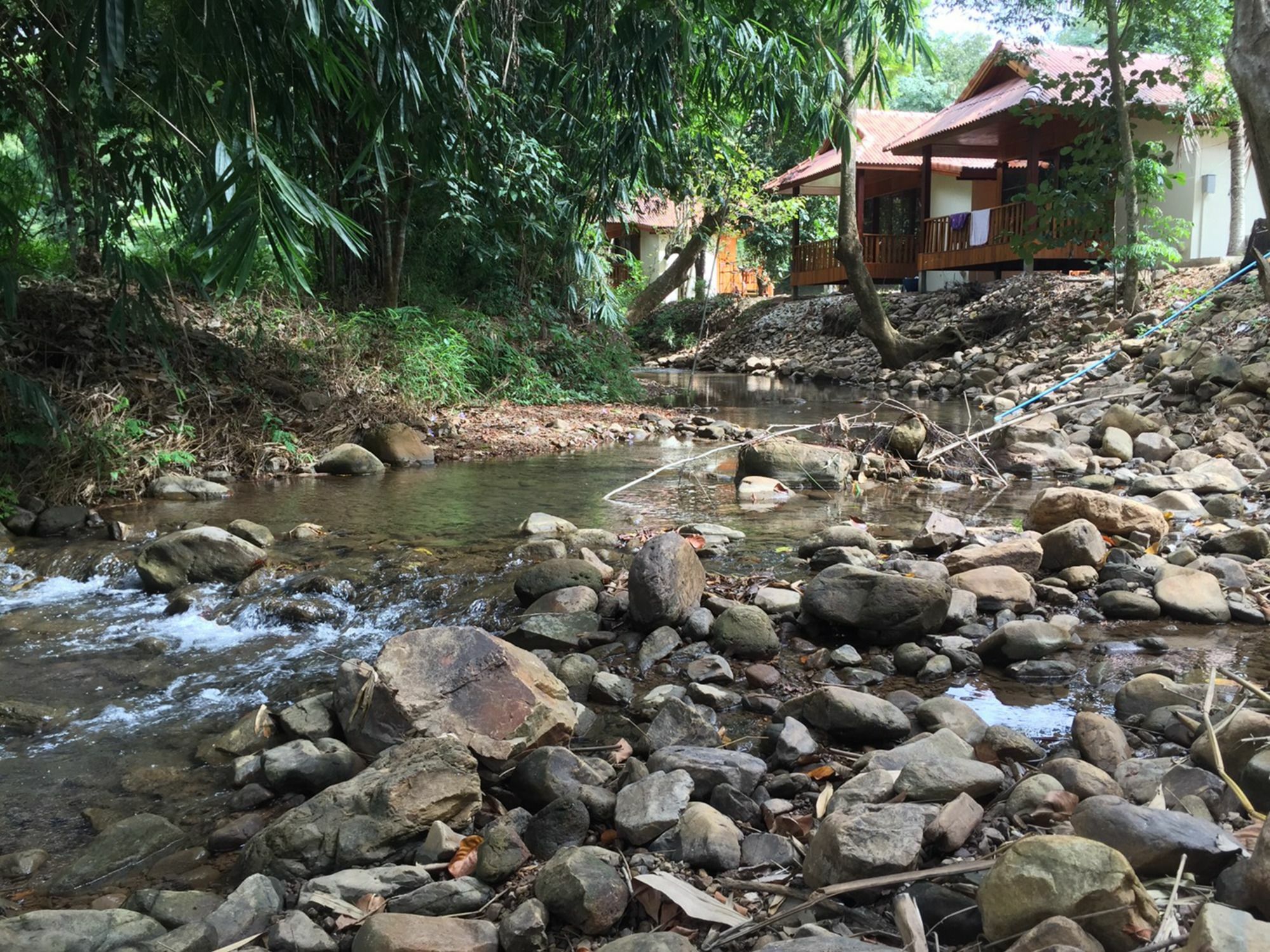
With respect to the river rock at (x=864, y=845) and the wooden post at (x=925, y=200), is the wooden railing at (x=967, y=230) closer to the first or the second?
the wooden post at (x=925, y=200)

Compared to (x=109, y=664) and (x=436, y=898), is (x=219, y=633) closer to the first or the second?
(x=109, y=664)

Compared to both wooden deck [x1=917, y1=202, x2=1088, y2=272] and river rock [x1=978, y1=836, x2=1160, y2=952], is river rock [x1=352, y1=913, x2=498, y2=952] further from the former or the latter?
wooden deck [x1=917, y1=202, x2=1088, y2=272]

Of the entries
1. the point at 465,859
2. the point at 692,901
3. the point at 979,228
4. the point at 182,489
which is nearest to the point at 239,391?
the point at 182,489

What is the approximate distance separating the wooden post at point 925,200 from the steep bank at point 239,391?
434 inches

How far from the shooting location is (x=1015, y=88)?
17.5 meters

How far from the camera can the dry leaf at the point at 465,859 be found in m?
2.53

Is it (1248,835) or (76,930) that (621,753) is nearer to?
(76,930)

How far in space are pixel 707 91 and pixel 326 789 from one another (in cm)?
664

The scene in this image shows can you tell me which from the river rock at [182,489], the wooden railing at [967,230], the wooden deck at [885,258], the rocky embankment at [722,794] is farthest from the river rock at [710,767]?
the wooden deck at [885,258]

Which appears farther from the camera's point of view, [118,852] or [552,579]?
[552,579]

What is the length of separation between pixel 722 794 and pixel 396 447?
6.76 metres

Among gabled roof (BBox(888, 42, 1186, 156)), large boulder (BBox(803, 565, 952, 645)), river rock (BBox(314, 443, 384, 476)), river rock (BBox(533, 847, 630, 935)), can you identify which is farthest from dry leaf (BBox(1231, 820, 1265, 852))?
gabled roof (BBox(888, 42, 1186, 156))

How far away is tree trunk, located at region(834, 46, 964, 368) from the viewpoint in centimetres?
1540

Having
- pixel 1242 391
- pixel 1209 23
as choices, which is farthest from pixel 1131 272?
pixel 1242 391
